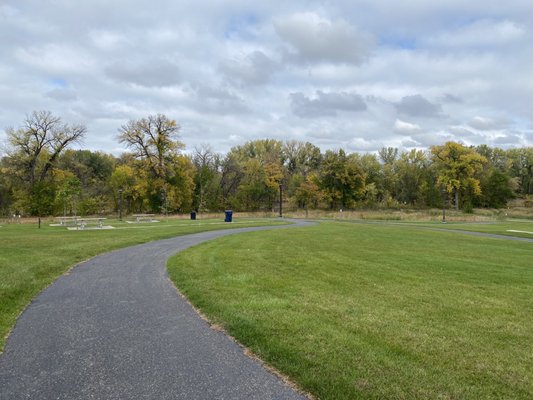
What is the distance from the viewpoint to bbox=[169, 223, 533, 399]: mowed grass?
13.1ft

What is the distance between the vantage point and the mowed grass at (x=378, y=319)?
4.00 m

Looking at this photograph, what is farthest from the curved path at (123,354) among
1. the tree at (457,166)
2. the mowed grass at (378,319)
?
the tree at (457,166)

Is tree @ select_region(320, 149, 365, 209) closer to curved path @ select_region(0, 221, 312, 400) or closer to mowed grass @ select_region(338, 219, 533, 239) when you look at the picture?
mowed grass @ select_region(338, 219, 533, 239)

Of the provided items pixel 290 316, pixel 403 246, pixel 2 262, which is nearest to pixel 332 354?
pixel 290 316

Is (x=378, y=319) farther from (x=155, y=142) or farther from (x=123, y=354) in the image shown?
(x=155, y=142)

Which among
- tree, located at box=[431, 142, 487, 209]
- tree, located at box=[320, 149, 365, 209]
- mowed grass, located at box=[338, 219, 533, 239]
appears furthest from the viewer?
tree, located at box=[431, 142, 487, 209]

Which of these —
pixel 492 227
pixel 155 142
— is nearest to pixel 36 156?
pixel 155 142

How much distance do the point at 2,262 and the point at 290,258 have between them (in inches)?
336

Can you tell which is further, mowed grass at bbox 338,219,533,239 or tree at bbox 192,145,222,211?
tree at bbox 192,145,222,211

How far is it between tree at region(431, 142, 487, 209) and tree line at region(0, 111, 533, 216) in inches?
7.2

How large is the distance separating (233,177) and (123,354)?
205 ft

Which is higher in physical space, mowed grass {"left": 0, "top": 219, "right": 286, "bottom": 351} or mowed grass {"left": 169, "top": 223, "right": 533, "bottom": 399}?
mowed grass {"left": 0, "top": 219, "right": 286, "bottom": 351}

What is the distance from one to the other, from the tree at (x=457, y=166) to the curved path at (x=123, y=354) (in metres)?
70.3

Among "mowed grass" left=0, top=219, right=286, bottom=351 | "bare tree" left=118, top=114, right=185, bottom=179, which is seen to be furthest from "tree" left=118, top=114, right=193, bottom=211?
"mowed grass" left=0, top=219, right=286, bottom=351
